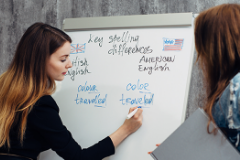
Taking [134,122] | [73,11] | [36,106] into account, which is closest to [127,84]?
[134,122]

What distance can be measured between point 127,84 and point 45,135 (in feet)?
1.50

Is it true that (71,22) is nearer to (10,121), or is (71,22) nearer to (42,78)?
(42,78)

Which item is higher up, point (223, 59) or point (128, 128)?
point (223, 59)

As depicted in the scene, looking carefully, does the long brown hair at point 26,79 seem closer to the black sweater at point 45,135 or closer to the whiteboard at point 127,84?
the black sweater at point 45,135

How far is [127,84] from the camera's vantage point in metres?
1.13

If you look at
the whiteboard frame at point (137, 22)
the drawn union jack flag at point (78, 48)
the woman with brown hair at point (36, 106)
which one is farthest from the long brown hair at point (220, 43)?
the drawn union jack flag at point (78, 48)

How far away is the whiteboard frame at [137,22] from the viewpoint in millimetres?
1067

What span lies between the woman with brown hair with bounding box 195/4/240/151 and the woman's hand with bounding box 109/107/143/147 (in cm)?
41

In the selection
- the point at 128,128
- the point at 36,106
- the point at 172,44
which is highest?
the point at 172,44

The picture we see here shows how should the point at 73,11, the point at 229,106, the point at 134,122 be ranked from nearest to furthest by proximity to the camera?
the point at 229,106
the point at 134,122
the point at 73,11

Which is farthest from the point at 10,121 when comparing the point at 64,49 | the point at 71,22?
the point at 71,22

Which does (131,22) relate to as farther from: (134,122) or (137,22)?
(134,122)

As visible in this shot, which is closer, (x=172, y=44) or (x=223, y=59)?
(x=223, y=59)

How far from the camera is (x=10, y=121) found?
2.90ft
